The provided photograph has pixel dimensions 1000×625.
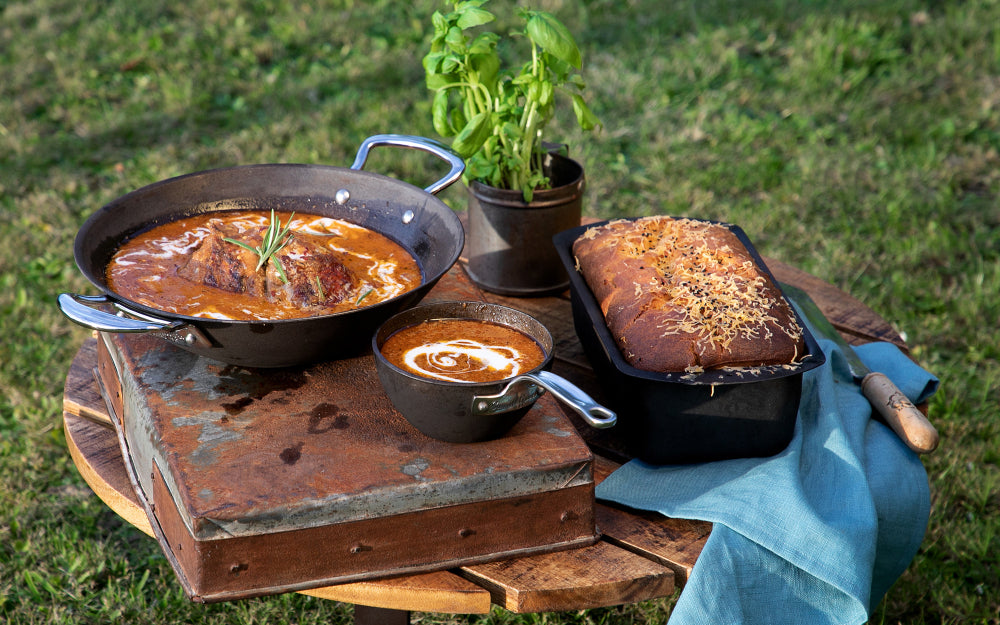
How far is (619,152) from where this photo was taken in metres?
6.00

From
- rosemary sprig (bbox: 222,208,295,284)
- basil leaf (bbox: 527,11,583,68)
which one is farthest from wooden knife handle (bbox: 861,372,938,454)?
rosemary sprig (bbox: 222,208,295,284)

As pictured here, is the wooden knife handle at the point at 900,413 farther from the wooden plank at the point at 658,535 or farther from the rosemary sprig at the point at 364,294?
the rosemary sprig at the point at 364,294

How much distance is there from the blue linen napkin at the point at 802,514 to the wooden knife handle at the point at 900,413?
0.04m

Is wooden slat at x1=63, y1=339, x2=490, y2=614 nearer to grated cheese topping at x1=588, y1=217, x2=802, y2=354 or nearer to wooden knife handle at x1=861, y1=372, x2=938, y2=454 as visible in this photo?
grated cheese topping at x1=588, y1=217, x2=802, y2=354

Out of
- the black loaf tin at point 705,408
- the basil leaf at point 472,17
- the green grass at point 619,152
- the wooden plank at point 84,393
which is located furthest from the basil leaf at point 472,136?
the green grass at point 619,152

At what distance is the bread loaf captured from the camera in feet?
6.66

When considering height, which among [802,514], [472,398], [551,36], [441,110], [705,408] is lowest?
[802,514]

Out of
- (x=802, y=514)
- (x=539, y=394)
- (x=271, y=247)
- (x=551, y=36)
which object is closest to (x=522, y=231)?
(x=551, y=36)

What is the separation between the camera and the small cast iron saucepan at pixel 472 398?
169 centimetres

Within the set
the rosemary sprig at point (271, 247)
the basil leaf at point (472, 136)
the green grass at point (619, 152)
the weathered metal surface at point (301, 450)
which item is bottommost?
the green grass at point (619, 152)

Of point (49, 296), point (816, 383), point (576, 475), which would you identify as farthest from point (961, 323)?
point (49, 296)

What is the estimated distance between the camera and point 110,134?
6.11 metres

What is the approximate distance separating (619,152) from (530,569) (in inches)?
176

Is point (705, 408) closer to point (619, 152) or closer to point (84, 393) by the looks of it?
point (84, 393)
